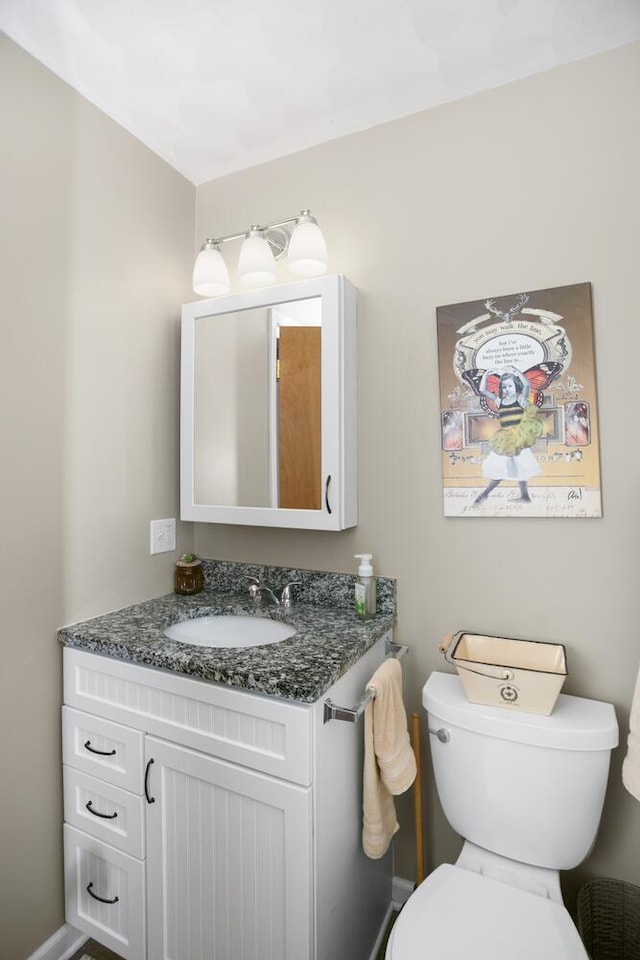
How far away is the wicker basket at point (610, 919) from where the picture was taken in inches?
48.5

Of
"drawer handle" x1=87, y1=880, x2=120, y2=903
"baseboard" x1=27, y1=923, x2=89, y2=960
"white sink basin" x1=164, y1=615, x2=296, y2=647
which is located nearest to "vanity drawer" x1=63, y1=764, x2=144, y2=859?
"drawer handle" x1=87, y1=880, x2=120, y2=903

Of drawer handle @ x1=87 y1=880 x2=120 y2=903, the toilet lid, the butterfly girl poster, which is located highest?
the butterfly girl poster

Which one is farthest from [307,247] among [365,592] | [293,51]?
[365,592]

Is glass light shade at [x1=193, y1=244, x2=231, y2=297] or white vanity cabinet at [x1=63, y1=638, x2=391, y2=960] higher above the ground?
glass light shade at [x1=193, y1=244, x2=231, y2=297]

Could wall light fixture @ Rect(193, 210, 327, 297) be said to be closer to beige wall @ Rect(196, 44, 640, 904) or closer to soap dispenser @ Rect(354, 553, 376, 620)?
beige wall @ Rect(196, 44, 640, 904)

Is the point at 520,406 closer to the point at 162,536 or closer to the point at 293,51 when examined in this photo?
the point at 293,51

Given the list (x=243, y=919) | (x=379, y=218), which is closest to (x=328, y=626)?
(x=243, y=919)

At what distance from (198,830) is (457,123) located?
6.62 feet

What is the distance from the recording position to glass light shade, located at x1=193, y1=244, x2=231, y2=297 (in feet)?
5.48

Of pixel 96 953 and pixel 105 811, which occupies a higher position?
pixel 105 811

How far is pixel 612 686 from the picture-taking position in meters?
1.28

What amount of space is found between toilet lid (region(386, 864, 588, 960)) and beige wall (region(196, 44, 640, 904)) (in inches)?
15.8

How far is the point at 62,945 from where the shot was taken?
4.53 feet

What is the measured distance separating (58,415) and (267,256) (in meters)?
0.79
